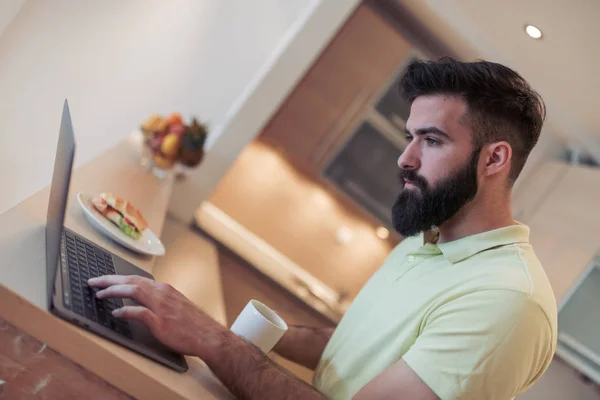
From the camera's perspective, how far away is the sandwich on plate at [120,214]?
1458 millimetres

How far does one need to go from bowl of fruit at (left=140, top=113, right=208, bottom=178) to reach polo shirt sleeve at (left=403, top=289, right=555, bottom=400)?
5.34ft

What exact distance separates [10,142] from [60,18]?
0.57 meters

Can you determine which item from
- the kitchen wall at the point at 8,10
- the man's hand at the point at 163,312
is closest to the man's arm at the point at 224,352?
the man's hand at the point at 163,312

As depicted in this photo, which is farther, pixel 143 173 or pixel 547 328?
pixel 143 173

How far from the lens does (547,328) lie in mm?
1048

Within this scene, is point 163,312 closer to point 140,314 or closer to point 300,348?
point 140,314

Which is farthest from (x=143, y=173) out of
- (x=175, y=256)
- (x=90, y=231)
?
(x=90, y=231)

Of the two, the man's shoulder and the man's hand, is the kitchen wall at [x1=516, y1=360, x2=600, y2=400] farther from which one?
the man's hand

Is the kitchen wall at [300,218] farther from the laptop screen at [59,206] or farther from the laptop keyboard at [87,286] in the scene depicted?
the laptop screen at [59,206]

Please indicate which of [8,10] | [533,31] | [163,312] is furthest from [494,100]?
[8,10]

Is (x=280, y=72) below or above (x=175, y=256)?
above

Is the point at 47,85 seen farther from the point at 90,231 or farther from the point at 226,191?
the point at 90,231

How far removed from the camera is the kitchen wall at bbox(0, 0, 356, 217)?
2576 millimetres

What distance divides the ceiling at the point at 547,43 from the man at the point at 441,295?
2.91 ft
